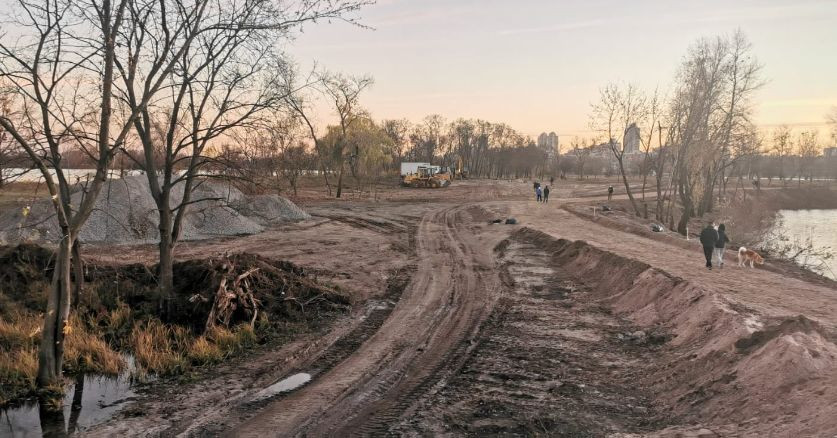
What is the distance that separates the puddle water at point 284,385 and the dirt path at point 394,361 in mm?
222

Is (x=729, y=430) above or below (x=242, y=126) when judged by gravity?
below

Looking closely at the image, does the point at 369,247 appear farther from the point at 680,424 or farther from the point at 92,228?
the point at 680,424

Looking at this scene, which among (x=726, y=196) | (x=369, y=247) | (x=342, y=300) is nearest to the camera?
(x=342, y=300)

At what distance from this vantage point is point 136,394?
742 cm

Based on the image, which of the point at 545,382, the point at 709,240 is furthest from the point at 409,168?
the point at 545,382

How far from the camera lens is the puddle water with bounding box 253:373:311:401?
23.7ft

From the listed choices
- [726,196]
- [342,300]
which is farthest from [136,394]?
[726,196]

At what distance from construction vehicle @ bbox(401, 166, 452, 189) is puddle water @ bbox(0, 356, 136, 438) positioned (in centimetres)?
5268

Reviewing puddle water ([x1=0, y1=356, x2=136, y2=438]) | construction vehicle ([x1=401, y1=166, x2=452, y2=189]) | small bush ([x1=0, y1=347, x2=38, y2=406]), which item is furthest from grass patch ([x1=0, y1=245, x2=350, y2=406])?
construction vehicle ([x1=401, y1=166, x2=452, y2=189])

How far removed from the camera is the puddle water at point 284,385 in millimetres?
7215

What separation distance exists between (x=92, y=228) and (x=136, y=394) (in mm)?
16694

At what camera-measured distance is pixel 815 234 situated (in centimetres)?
3406

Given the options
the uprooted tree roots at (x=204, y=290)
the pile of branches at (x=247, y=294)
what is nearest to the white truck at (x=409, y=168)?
the uprooted tree roots at (x=204, y=290)

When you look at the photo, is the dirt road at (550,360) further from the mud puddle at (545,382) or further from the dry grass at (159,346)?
the dry grass at (159,346)
